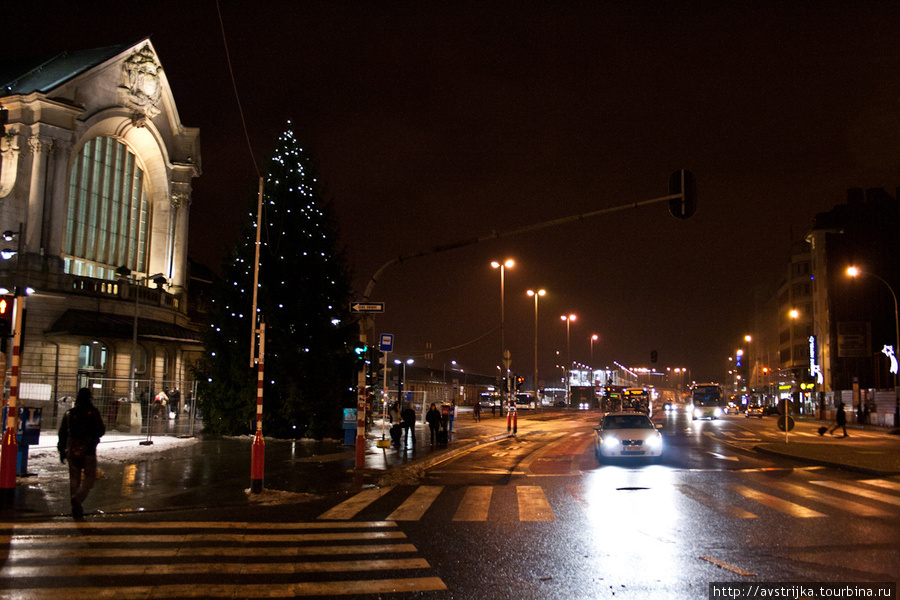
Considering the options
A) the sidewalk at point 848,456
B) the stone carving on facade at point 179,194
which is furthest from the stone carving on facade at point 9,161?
the sidewalk at point 848,456

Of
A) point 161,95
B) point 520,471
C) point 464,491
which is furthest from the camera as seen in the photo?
point 161,95

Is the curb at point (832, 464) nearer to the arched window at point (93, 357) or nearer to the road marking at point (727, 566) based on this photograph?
the road marking at point (727, 566)

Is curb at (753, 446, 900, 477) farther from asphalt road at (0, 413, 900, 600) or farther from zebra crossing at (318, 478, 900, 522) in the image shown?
zebra crossing at (318, 478, 900, 522)

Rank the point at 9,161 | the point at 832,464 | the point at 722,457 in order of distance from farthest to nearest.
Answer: the point at 9,161 < the point at 722,457 < the point at 832,464

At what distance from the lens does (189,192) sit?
52375 millimetres

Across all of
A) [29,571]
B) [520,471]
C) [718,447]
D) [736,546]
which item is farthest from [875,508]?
[718,447]

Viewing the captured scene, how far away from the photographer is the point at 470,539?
9492 mm

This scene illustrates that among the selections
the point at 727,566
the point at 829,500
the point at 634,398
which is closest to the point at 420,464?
the point at 829,500

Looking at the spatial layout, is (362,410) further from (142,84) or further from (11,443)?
(142,84)

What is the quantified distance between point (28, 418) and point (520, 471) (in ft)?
36.4

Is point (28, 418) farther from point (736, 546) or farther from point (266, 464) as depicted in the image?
point (736, 546)

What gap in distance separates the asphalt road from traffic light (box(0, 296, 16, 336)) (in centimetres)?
344

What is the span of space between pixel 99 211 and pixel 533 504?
42.3 m

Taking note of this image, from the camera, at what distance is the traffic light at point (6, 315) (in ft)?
41.3
